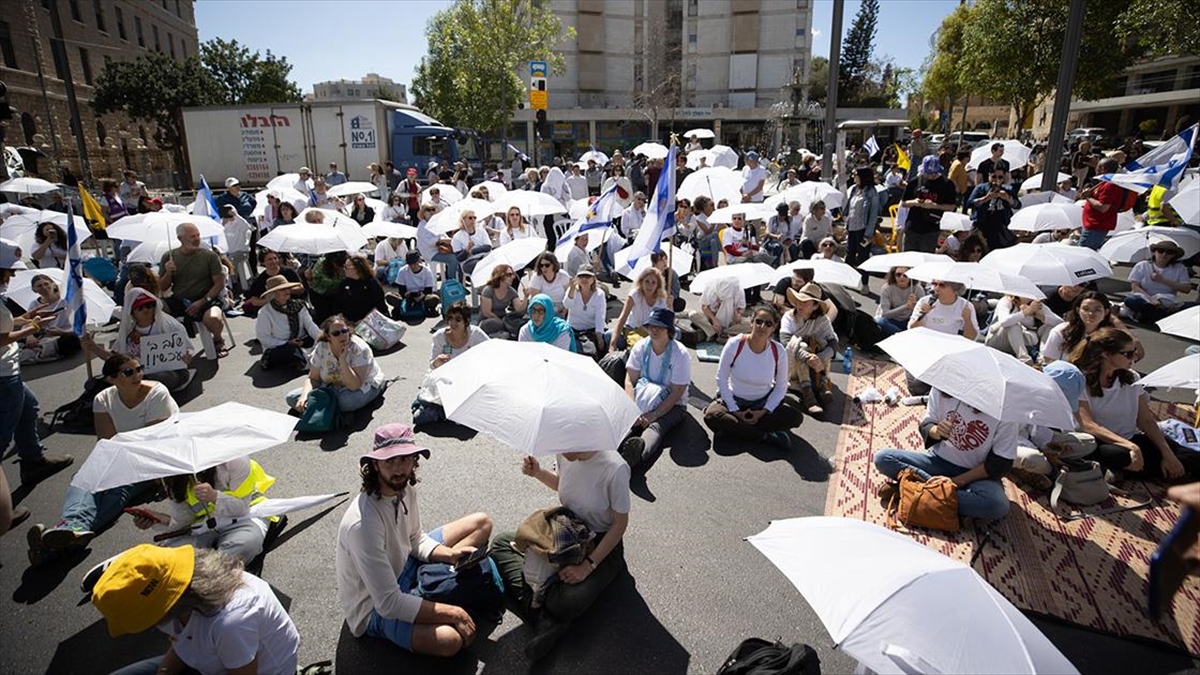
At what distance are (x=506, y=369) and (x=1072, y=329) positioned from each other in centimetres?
550

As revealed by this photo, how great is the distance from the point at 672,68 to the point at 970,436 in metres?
63.5

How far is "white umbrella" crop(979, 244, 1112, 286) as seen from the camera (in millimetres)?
6818

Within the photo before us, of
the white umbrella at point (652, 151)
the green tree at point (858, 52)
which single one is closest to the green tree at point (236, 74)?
the white umbrella at point (652, 151)

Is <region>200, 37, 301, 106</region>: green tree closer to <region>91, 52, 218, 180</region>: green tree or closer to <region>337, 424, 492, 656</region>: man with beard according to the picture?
<region>91, 52, 218, 180</region>: green tree

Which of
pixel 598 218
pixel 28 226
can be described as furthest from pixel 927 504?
pixel 28 226

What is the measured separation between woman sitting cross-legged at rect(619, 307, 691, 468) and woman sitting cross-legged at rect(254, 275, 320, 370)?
455 cm

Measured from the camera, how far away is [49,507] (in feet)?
17.1

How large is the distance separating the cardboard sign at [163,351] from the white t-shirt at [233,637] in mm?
5321

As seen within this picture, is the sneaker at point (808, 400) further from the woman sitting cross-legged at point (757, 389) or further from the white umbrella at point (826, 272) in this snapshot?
the white umbrella at point (826, 272)

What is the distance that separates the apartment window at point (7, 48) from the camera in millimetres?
32562

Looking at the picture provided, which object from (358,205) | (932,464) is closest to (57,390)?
(358,205)

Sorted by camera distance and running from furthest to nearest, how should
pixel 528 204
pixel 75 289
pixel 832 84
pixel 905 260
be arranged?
pixel 832 84 → pixel 528 204 → pixel 905 260 → pixel 75 289

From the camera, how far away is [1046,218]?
9.62m

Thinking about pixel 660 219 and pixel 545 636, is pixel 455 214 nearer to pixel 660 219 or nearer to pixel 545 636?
pixel 660 219
